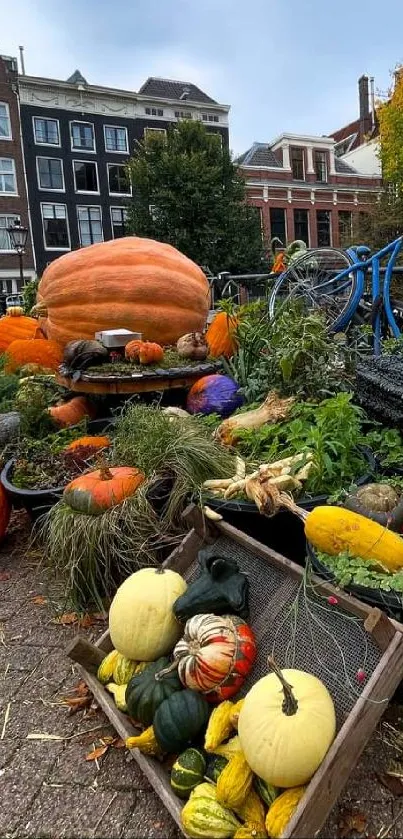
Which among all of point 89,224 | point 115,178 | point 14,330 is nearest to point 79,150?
point 115,178

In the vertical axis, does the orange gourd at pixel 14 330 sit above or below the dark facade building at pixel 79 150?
below

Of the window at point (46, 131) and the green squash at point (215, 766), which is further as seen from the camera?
the window at point (46, 131)

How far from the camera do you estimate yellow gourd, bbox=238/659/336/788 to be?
1208 millimetres

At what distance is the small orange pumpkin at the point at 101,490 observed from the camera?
236 centimetres

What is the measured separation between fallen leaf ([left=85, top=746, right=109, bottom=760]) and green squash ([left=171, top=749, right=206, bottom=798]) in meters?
0.34

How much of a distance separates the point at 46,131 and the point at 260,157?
1141 centimetres

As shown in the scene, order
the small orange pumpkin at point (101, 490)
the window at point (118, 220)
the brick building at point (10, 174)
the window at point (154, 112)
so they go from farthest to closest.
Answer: the window at point (154, 112) < the window at point (118, 220) < the brick building at point (10, 174) < the small orange pumpkin at point (101, 490)

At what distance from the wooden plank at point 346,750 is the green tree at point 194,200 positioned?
63.1ft

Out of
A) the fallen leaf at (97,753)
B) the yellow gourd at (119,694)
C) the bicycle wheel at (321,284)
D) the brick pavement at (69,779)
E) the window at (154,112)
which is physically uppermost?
the window at (154,112)

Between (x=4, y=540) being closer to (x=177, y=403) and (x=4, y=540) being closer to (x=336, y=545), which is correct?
(x=177, y=403)

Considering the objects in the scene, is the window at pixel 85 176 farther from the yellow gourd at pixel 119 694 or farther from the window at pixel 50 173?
the yellow gourd at pixel 119 694

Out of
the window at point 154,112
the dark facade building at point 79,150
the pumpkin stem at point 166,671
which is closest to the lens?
the pumpkin stem at point 166,671

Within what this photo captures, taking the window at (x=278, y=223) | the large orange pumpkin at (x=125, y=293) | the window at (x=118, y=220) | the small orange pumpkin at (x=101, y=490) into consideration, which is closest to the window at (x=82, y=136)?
the window at (x=118, y=220)

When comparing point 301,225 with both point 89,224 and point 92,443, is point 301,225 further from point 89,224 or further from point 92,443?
point 92,443
